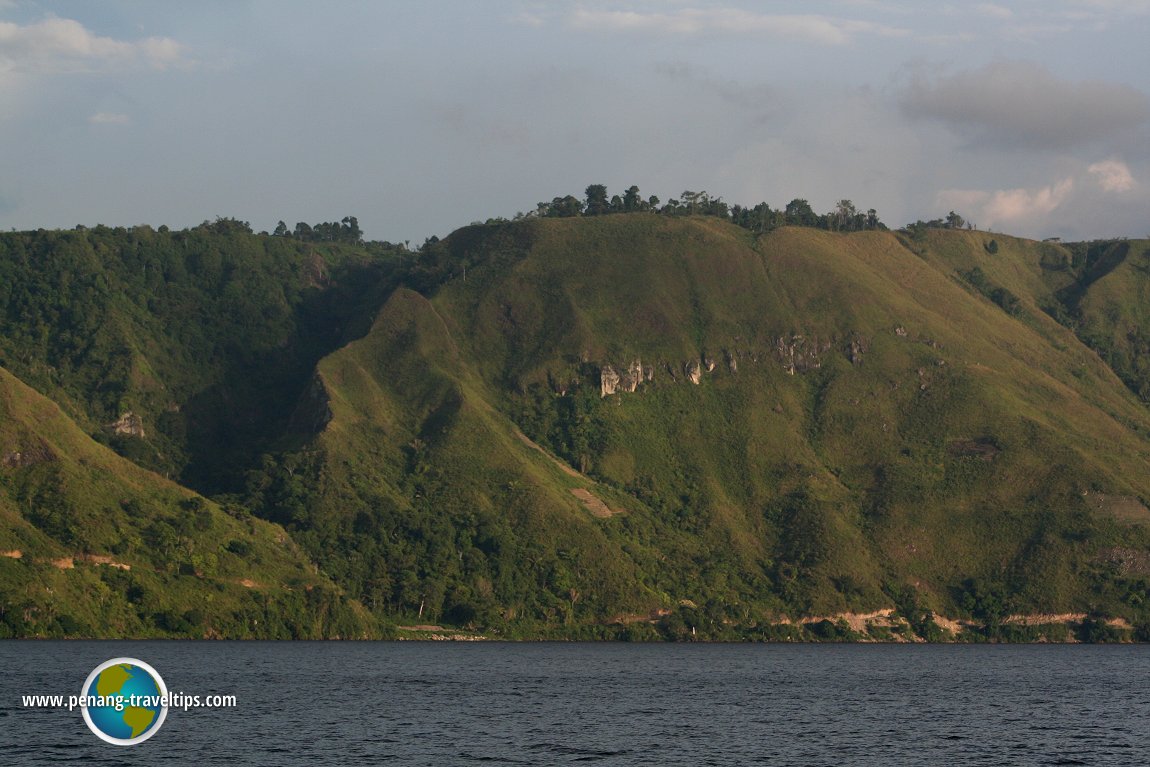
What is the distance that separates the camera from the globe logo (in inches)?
3536

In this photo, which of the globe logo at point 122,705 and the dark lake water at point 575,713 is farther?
the dark lake water at point 575,713

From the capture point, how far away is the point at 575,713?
11612cm

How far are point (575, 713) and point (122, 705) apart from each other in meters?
36.1

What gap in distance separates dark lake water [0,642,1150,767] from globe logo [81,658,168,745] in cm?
97

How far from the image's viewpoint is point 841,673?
171250 mm

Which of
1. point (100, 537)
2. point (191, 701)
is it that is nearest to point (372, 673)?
point (191, 701)

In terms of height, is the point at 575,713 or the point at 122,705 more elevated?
the point at 122,705

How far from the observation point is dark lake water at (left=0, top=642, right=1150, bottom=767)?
91125 millimetres

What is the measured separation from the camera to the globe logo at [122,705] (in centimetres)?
8981

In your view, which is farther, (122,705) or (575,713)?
(575,713)

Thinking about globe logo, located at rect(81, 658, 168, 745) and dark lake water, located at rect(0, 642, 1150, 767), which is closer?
globe logo, located at rect(81, 658, 168, 745)

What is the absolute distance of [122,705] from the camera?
305 ft

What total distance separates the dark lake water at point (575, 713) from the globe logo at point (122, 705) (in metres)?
0.97

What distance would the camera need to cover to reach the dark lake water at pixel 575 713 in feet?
299
